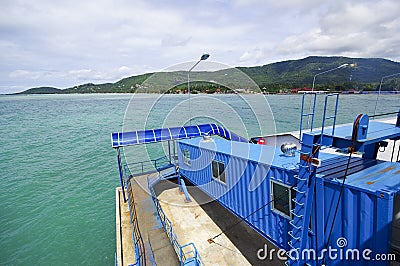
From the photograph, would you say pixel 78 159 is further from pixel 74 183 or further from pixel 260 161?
pixel 260 161

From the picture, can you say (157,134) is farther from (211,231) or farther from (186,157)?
(211,231)

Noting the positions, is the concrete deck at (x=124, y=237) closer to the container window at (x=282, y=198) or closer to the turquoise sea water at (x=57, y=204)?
the turquoise sea water at (x=57, y=204)

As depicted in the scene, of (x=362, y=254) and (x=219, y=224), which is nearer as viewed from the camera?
(x=362, y=254)

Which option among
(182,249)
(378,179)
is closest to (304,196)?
(378,179)

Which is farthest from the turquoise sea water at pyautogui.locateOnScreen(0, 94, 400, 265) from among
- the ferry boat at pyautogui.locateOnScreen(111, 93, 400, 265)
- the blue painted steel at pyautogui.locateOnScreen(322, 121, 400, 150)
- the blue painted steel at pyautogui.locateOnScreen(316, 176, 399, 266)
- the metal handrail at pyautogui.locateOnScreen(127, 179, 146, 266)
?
the blue painted steel at pyautogui.locateOnScreen(322, 121, 400, 150)

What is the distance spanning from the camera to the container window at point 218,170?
907cm

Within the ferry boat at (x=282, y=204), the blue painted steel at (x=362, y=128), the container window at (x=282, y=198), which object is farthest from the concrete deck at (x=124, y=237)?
the blue painted steel at (x=362, y=128)

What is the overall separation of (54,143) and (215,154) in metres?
33.2

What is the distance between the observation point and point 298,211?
5.59 meters

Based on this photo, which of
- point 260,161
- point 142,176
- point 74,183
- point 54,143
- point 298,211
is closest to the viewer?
point 298,211

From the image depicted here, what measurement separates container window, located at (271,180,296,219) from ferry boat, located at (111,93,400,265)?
0.10 ft

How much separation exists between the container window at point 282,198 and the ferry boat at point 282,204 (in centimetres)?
3

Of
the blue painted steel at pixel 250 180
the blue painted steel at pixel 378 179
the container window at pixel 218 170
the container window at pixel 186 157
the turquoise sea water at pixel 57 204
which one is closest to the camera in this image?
the blue painted steel at pixel 378 179

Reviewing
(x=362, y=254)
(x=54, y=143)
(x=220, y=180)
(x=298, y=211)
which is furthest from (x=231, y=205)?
(x=54, y=143)
